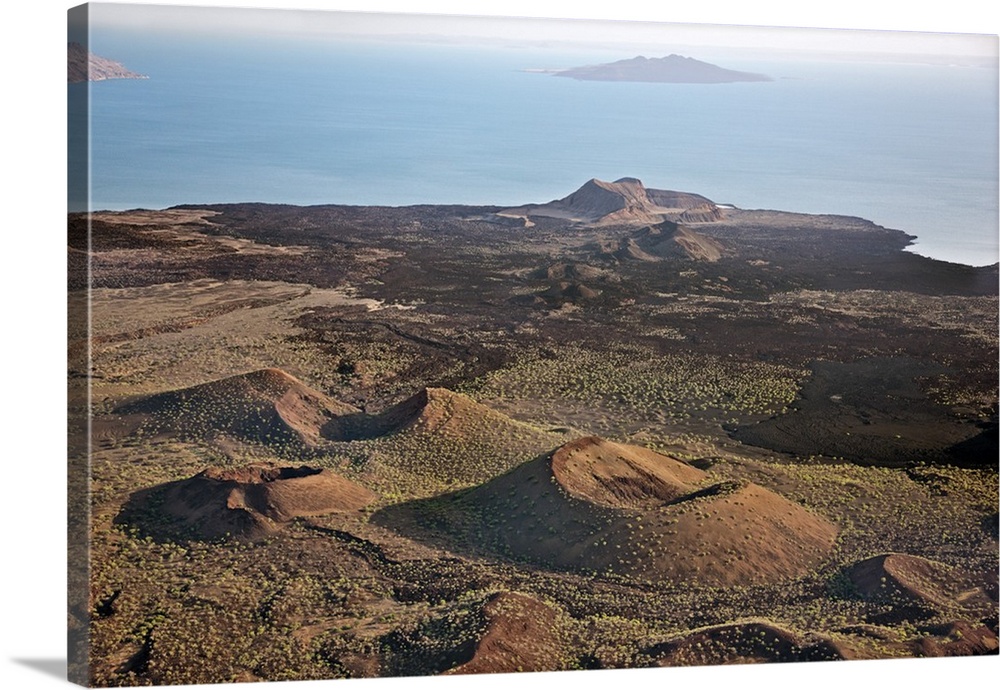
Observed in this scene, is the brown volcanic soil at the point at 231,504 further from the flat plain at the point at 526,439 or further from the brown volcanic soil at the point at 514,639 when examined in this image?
the brown volcanic soil at the point at 514,639

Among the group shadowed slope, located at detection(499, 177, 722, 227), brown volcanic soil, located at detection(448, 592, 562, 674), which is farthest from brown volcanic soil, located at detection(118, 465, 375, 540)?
shadowed slope, located at detection(499, 177, 722, 227)

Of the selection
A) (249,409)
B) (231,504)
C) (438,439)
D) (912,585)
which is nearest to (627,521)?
(438,439)

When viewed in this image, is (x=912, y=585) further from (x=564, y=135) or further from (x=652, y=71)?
(x=564, y=135)

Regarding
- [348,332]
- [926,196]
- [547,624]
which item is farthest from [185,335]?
[926,196]

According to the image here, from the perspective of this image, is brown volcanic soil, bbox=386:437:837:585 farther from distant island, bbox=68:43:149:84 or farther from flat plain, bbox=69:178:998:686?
distant island, bbox=68:43:149:84

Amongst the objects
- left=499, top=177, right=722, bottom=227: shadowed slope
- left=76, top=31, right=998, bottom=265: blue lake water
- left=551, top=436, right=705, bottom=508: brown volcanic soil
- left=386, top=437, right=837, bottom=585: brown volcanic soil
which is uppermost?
left=76, top=31, right=998, bottom=265: blue lake water

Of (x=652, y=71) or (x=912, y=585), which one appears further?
(x=652, y=71)
